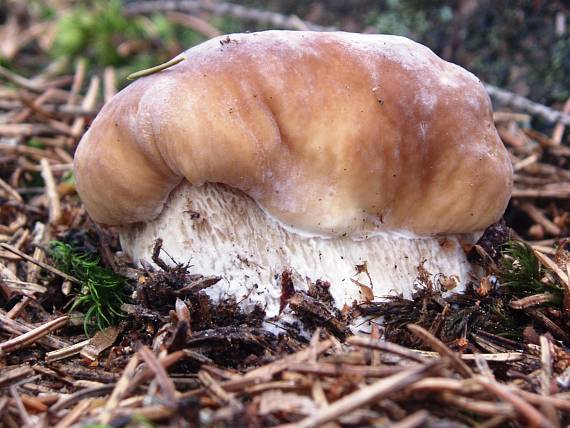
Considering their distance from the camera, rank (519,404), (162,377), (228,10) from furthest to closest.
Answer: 1. (228,10)
2. (162,377)
3. (519,404)

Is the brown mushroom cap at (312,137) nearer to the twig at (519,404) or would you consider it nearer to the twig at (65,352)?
the twig at (65,352)

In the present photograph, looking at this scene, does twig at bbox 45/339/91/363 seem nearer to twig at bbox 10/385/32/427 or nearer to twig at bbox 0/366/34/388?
twig at bbox 0/366/34/388

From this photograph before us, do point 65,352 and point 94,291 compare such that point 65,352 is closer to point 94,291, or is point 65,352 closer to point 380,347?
point 94,291

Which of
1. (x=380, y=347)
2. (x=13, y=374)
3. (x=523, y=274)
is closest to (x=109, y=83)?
(x=13, y=374)

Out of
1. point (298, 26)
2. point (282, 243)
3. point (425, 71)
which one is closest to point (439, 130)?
point (425, 71)

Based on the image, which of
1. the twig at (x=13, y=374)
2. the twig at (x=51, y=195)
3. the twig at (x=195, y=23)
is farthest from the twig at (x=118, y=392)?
the twig at (x=195, y=23)

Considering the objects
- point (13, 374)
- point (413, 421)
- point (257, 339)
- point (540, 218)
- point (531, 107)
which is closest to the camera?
point (413, 421)

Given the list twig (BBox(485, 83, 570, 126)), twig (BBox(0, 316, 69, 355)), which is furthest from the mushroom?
twig (BBox(485, 83, 570, 126))
